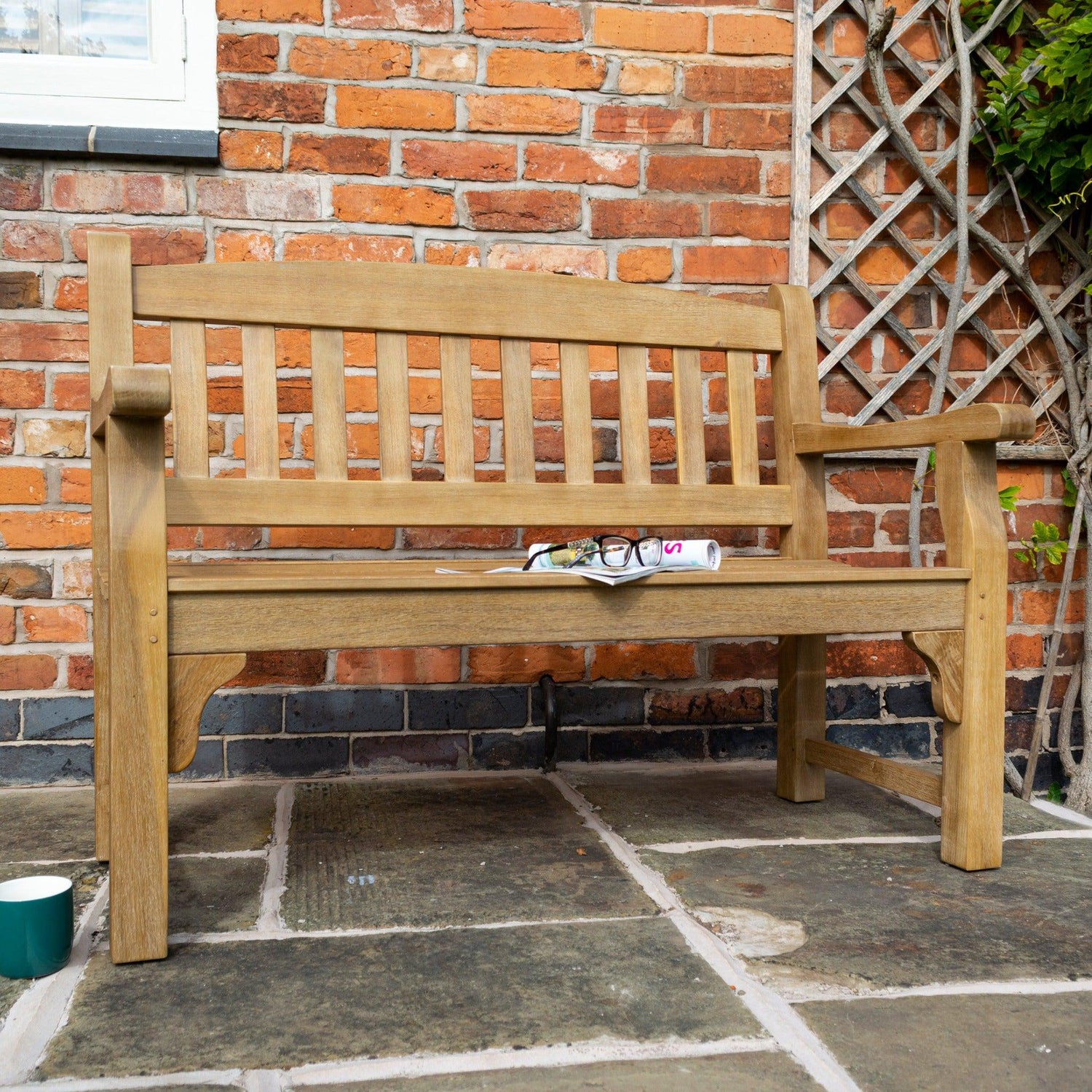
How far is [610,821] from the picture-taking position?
1.88 meters

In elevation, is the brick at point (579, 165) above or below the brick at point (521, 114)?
below

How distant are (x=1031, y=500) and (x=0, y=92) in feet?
7.58

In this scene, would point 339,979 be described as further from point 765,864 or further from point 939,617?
point 939,617

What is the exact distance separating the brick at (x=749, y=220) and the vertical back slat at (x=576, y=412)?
582mm

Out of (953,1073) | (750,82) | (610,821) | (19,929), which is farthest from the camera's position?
(750,82)

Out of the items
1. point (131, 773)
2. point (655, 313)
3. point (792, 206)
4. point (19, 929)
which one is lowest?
point (19, 929)

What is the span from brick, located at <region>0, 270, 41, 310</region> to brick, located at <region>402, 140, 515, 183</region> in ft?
2.46

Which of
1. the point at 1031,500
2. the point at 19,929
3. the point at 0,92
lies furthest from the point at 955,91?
the point at 19,929

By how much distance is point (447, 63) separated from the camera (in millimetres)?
2182

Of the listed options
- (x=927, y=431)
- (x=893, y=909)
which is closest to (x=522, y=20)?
(x=927, y=431)

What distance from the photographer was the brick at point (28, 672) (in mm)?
2092

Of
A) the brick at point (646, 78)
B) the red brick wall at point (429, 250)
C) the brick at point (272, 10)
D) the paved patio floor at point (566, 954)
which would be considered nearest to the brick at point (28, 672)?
the red brick wall at point (429, 250)

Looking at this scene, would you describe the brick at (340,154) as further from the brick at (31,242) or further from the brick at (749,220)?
the brick at (749,220)

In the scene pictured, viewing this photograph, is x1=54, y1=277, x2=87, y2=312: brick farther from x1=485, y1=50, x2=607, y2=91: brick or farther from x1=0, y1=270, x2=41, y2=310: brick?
x1=485, y1=50, x2=607, y2=91: brick
